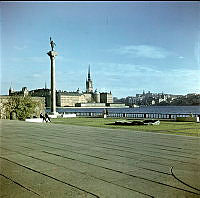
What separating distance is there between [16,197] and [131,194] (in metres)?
2.03

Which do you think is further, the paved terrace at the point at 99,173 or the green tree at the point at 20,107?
the green tree at the point at 20,107

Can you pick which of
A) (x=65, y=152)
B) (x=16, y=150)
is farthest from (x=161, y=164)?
(x=16, y=150)

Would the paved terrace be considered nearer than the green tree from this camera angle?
Yes

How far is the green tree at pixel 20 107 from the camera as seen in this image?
3581 cm

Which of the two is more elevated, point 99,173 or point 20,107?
point 20,107

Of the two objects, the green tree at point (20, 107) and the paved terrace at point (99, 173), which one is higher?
the green tree at point (20, 107)

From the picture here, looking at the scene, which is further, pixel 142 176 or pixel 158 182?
pixel 142 176

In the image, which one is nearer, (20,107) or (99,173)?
(99,173)

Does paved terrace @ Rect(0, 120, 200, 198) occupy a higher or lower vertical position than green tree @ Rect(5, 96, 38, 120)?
lower

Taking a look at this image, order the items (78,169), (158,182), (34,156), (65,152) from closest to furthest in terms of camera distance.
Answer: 1. (158,182)
2. (78,169)
3. (34,156)
4. (65,152)

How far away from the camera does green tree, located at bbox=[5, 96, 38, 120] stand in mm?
35812

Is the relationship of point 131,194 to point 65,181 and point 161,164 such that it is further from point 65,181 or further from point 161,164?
point 161,164

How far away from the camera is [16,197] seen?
15.1 feet

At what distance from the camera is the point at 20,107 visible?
118 feet
